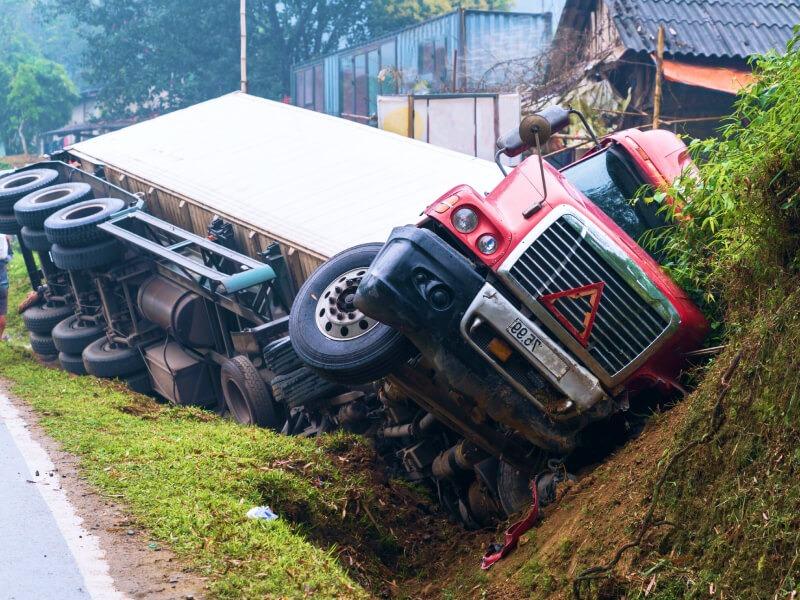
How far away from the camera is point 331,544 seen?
5.75 metres

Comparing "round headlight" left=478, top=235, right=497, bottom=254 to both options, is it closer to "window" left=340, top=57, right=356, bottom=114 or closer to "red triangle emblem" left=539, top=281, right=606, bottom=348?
"red triangle emblem" left=539, top=281, right=606, bottom=348

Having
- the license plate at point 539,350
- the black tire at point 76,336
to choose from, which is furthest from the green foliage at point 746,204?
the black tire at point 76,336

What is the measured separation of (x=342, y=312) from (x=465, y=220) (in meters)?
0.98

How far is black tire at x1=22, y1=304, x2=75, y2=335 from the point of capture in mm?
12172

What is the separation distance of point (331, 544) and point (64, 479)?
71.4 inches

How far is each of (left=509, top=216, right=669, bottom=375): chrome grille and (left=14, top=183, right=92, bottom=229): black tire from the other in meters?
8.00

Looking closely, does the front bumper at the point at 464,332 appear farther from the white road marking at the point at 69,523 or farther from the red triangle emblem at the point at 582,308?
the white road marking at the point at 69,523

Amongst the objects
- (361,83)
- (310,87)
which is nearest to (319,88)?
(310,87)

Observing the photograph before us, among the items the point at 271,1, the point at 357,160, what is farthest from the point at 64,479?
the point at 271,1

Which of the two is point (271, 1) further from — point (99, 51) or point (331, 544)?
point (331, 544)

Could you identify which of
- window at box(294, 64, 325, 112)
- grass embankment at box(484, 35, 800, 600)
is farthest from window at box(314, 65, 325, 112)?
grass embankment at box(484, 35, 800, 600)

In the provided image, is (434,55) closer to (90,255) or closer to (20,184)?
(20,184)

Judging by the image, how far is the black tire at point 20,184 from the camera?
1284cm

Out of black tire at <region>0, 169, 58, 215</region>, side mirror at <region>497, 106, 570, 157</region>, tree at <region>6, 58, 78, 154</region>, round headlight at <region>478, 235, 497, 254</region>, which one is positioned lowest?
tree at <region>6, 58, 78, 154</region>
